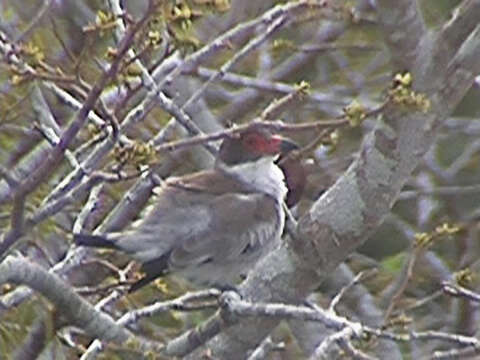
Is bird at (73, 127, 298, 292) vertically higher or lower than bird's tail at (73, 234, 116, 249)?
lower

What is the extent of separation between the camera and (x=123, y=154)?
3.57m

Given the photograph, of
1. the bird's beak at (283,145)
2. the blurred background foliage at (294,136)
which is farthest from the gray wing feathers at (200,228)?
the blurred background foliage at (294,136)

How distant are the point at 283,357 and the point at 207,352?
195cm

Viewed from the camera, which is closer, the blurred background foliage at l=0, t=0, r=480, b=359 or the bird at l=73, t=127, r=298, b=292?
the bird at l=73, t=127, r=298, b=292

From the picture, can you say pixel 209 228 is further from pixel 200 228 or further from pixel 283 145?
pixel 283 145

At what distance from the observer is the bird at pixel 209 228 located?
495 centimetres

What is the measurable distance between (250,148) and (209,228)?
1.86 feet

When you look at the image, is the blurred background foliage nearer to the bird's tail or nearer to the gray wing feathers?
the bird's tail

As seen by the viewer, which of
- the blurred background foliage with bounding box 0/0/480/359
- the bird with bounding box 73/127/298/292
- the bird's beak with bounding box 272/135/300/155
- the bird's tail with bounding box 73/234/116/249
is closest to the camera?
the bird's tail with bounding box 73/234/116/249

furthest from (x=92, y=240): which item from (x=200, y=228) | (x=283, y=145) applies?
(x=283, y=145)

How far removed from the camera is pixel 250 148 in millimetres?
5586

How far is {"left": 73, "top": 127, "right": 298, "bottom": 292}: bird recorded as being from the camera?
4949mm

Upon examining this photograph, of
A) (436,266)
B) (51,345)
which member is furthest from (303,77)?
(51,345)

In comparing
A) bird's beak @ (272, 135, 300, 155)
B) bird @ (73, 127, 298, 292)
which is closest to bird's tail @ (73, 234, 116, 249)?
bird @ (73, 127, 298, 292)
